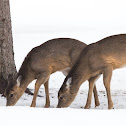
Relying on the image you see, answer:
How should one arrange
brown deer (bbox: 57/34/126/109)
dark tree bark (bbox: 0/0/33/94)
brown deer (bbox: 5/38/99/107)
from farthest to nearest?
dark tree bark (bbox: 0/0/33/94)
brown deer (bbox: 5/38/99/107)
brown deer (bbox: 57/34/126/109)

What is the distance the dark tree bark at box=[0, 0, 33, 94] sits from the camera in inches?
486

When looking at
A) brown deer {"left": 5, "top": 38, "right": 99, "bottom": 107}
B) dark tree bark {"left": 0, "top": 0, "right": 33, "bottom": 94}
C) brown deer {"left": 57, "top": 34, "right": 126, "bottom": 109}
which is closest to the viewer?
brown deer {"left": 57, "top": 34, "right": 126, "bottom": 109}

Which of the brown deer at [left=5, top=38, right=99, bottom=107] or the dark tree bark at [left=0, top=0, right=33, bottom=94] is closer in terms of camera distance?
the brown deer at [left=5, top=38, right=99, bottom=107]

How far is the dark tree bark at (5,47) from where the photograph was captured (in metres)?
12.3

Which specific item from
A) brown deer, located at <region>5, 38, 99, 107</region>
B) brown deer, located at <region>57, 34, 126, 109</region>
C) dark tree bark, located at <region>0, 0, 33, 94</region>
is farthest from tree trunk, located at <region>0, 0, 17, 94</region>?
brown deer, located at <region>57, 34, 126, 109</region>

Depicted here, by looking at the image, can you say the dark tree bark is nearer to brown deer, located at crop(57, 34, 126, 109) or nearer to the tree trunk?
the tree trunk

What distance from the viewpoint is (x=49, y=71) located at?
10.9m

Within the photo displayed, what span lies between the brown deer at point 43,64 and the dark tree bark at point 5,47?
4.35ft

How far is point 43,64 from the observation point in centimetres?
1096

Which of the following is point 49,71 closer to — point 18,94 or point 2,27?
point 18,94

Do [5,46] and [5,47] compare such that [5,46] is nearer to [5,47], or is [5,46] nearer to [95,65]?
[5,47]

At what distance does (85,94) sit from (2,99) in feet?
8.48

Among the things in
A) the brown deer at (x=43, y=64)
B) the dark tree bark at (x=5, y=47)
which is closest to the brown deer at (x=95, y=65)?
the brown deer at (x=43, y=64)

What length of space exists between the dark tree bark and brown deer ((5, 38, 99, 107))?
1.33m
